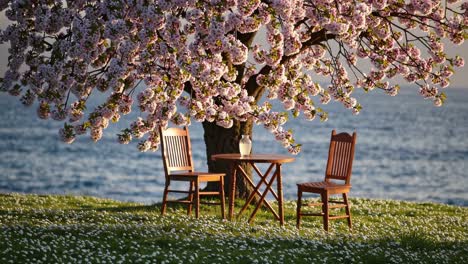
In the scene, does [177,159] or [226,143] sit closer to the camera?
[177,159]

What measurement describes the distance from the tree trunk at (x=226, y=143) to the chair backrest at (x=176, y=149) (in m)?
1.23

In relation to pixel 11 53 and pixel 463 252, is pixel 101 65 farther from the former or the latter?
pixel 463 252

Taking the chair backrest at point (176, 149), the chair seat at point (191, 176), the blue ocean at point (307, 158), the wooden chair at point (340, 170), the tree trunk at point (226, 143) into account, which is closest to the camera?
the wooden chair at point (340, 170)

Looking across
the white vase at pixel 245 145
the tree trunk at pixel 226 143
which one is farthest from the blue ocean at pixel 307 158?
the white vase at pixel 245 145

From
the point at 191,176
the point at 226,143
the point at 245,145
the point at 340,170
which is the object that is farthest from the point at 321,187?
the point at 226,143

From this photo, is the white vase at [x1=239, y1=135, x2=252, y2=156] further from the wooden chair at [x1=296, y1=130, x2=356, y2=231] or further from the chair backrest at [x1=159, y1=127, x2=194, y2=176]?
the wooden chair at [x1=296, y1=130, x2=356, y2=231]

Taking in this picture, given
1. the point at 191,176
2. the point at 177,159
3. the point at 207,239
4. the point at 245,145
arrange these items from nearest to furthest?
the point at 207,239 < the point at 191,176 < the point at 245,145 < the point at 177,159

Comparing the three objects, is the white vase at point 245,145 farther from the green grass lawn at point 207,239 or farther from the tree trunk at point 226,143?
the tree trunk at point 226,143

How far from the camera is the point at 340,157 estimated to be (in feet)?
35.1

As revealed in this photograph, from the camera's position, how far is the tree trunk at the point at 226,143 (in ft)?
41.1

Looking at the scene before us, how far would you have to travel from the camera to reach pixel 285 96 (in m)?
11.2

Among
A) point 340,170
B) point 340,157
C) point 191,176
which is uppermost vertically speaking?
point 340,157

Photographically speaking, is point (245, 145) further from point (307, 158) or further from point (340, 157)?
point (307, 158)

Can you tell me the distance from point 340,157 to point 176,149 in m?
2.48
